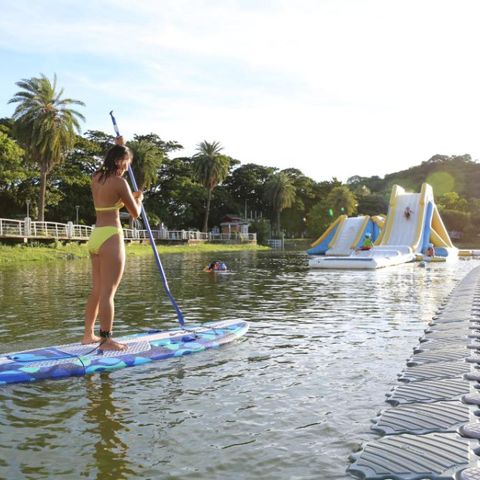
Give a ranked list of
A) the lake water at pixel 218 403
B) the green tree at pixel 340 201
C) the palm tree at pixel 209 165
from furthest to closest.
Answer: the green tree at pixel 340 201, the palm tree at pixel 209 165, the lake water at pixel 218 403

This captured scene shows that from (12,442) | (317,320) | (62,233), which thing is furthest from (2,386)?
(62,233)

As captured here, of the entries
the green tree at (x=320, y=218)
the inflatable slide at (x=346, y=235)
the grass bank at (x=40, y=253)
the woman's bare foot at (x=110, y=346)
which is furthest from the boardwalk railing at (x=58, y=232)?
the woman's bare foot at (x=110, y=346)

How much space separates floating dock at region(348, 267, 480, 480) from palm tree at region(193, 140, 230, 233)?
6649 cm

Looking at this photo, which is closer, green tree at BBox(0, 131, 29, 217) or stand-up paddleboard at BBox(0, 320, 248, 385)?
stand-up paddleboard at BBox(0, 320, 248, 385)

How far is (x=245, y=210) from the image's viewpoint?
9438cm

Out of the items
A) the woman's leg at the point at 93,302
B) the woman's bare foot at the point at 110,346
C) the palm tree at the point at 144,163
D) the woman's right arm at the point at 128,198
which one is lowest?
the woman's bare foot at the point at 110,346

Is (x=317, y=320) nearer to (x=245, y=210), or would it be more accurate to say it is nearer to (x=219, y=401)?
(x=219, y=401)

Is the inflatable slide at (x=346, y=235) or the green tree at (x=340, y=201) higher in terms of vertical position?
the green tree at (x=340, y=201)

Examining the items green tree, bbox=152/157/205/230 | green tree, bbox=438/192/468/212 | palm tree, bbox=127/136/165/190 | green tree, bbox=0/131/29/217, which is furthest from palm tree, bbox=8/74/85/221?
green tree, bbox=438/192/468/212

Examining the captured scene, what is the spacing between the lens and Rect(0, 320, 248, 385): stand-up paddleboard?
21.7ft

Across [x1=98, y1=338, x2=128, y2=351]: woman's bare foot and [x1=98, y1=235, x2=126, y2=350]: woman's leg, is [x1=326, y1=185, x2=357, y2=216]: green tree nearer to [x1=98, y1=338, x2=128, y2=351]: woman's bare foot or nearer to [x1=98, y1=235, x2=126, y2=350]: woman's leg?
[x1=98, y1=338, x2=128, y2=351]: woman's bare foot

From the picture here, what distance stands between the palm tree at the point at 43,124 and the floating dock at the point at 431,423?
39.0 meters

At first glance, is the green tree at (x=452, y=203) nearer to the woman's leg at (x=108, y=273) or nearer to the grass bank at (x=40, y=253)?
the grass bank at (x=40, y=253)

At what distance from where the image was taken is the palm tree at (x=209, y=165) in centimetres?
7419
